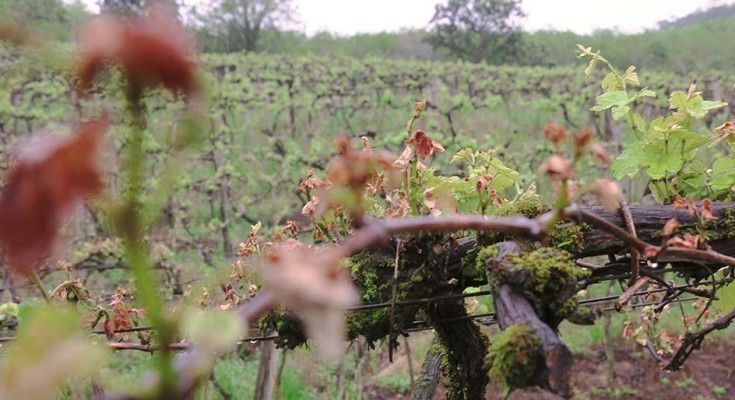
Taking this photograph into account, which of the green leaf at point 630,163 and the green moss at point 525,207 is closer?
the green moss at point 525,207

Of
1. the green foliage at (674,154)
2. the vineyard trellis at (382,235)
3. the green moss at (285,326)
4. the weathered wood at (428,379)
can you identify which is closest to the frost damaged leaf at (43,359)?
the vineyard trellis at (382,235)

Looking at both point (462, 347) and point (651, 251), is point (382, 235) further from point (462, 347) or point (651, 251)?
point (462, 347)

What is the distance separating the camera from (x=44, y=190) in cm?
25

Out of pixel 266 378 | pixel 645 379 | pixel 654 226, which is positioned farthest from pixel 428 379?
pixel 645 379

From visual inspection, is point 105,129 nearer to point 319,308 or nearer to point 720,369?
point 319,308

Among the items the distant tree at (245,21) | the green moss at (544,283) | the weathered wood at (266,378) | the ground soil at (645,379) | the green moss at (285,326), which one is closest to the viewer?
the green moss at (544,283)

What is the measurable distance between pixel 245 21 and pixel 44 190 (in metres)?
18.2

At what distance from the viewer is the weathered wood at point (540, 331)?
551mm

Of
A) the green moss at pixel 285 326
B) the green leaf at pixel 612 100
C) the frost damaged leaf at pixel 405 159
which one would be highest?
the green leaf at pixel 612 100

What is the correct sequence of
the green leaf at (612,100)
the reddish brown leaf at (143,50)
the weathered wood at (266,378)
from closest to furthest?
the reddish brown leaf at (143,50) < the green leaf at (612,100) < the weathered wood at (266,378)

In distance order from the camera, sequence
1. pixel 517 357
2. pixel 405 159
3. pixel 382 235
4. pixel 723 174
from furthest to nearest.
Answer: pixel 723 174
pixel 405 159
pixel 517 357
pixel 382 235

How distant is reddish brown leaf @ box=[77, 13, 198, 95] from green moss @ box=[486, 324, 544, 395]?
409 mm

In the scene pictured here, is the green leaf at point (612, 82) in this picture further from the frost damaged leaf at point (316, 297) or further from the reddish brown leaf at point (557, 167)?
the frost damaged leaf at point (316, 297)

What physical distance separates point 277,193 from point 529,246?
27.3ft
